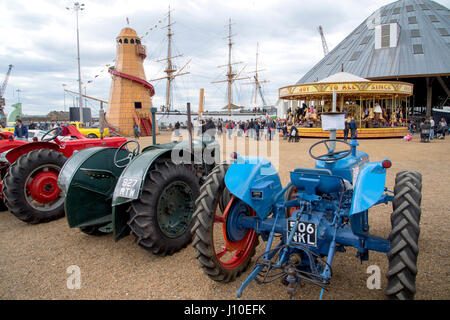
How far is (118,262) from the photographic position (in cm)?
328

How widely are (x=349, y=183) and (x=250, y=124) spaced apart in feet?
69.4

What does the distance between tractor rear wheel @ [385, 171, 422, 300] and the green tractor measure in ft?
7.60

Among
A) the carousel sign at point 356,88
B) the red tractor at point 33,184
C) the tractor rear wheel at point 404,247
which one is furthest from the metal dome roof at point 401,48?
A: the tractor rear wheel at point 404,247

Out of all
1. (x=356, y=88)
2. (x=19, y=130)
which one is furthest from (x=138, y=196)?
(x=356, y=88)

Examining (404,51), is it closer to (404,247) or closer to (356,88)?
(356,88)

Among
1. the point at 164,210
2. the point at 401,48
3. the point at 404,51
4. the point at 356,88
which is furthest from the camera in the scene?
the point at 401,48

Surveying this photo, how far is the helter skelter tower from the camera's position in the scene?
25047 mm

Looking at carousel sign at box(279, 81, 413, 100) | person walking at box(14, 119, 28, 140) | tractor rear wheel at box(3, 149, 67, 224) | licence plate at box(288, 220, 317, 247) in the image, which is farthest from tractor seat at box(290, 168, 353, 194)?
carousel sign at box(279, 81, 413, 100)

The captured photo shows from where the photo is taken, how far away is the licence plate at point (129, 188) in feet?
10.1

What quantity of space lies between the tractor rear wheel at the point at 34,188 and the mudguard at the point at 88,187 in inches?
43.9

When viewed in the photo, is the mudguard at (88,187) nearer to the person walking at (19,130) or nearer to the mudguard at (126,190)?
the mudguard at (126,190)

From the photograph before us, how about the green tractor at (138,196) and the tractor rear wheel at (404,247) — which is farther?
the green tractor at (138,196)

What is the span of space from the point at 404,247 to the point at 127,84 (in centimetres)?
2639

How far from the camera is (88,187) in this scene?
12.2 feet
